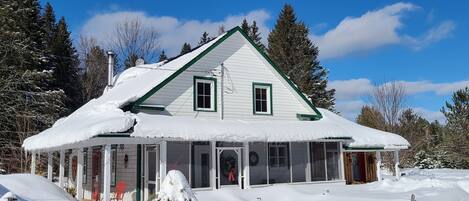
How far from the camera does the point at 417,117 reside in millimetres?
39594

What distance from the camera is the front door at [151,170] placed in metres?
16.4

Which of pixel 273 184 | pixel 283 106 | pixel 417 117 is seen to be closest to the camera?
pixel 273 184

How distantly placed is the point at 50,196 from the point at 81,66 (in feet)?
107

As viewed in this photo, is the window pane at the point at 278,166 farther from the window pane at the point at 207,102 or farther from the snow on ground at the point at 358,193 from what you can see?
Answer: the window pane at the point at 207,102

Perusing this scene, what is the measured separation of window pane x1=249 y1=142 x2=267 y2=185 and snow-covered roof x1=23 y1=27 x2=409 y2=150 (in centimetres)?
95

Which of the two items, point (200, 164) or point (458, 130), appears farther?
point (458, 130)

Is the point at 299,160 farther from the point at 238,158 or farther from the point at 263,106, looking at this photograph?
the point at 238,158

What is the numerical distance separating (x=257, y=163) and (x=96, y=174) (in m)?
6.81

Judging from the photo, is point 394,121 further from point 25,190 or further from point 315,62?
point 25,190

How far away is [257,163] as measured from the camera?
18656mm

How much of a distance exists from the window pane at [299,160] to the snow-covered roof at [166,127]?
928 millimetres

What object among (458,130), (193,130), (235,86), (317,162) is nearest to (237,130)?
(193,130)

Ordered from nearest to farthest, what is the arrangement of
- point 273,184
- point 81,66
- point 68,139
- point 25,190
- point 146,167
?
1. point 25,190
2. point 68,139
3. point 146,167
4. point 273,184
5. point 81,66

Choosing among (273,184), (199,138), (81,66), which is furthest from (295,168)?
(81,66)
